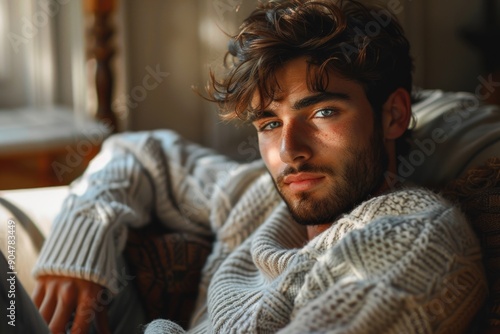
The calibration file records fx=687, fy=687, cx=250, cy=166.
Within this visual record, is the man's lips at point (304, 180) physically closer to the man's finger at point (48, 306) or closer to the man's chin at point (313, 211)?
the man's chin at point (313, 211)

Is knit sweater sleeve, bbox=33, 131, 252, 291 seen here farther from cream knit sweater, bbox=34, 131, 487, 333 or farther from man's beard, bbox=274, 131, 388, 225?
man's beard, bbox=274, 131, 388, 225

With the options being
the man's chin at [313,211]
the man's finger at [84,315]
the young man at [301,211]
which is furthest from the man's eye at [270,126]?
the man's finger at [84,315]

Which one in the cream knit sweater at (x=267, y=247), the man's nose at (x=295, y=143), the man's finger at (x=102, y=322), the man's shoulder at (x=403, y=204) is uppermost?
the man's nose at (x=295, y=143)

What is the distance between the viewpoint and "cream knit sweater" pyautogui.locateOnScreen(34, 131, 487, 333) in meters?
0.82

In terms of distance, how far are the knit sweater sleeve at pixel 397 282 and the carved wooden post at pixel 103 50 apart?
192cm

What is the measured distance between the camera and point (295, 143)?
1105mm

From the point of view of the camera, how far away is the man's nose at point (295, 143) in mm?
1100

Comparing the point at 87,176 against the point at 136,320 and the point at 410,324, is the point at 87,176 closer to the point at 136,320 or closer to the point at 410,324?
the point at 136,320

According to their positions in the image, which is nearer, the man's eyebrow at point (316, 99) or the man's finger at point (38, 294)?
the man's eyebrow at point (316, 99)

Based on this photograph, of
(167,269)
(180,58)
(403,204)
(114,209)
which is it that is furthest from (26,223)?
(180,58)

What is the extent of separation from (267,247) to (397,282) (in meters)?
0.35

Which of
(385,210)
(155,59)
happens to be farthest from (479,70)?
(155,59)

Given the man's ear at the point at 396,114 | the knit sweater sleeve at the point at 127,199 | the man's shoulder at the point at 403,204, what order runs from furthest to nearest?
the knit sweater sleeve at the point at 127,199, the man's ear at the point at 396,114, the man's shoulder at the point at 403,204

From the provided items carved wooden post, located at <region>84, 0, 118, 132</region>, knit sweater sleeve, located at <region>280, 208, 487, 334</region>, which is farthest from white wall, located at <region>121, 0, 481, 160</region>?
knit sweater sleeve, located at <region>280, 208, 487, 334</region>
